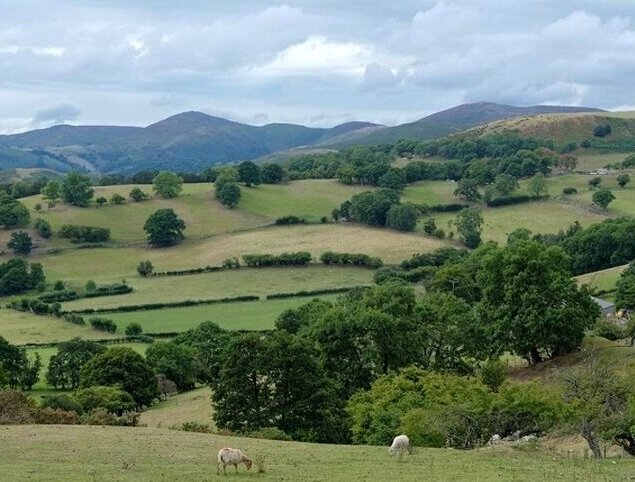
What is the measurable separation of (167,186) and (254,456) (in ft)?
501

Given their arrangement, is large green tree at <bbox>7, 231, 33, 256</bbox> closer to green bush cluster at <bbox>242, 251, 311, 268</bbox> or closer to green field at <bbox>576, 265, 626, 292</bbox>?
green bush cluster at <bbox>242, 251, 311, 268</bbox>

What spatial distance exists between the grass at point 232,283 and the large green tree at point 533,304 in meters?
58.3

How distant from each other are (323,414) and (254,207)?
126773 millimetres

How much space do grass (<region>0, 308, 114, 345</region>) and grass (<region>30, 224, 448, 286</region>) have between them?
66.3 feet

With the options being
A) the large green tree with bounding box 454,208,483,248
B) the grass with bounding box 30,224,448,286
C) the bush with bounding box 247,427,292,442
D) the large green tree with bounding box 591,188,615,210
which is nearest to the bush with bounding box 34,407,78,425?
the bush with bounding box 247,427,292,442

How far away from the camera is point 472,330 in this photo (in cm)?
6022

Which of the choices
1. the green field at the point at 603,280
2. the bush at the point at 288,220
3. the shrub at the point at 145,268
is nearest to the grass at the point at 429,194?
the bush at the point at 288,220

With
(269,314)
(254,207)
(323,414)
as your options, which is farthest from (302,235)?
(323,414)

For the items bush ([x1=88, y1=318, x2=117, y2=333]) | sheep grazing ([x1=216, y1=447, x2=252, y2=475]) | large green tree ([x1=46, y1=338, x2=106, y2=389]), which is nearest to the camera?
sheep grazing ([x1=216, y1=447, x2=252, y2=475])

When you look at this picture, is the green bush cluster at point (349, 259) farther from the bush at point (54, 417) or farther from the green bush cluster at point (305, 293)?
the bush at point (54, 417)

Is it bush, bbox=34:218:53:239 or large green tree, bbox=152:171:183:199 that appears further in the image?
large green tree, bbox=152:171:183:199

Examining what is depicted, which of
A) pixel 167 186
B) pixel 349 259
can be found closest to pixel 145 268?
pixel 349 259

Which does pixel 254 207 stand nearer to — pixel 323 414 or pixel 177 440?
pixel 323 414

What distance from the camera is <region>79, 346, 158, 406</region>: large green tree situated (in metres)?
72.0
